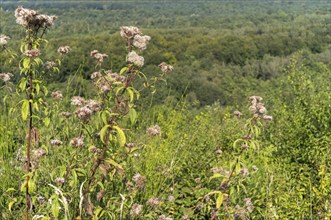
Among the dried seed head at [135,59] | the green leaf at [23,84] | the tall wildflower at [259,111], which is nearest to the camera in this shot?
the dried seed head at [135,59]

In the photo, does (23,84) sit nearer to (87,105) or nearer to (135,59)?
(87,105)

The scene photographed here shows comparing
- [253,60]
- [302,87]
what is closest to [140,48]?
[302,87]

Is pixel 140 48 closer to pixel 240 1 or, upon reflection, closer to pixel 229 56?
pixel 229 56

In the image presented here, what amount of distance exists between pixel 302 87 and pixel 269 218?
196 inches

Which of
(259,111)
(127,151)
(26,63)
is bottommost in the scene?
(127,151)

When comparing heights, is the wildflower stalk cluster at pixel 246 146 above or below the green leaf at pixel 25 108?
below

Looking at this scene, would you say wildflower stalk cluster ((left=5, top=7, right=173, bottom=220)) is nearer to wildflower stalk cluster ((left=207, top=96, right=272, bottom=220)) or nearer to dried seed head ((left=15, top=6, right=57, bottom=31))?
dried seed head ((left=15, top=6, right=57, bottom=31))

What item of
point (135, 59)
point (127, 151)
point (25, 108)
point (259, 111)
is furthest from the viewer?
point (127, 151)

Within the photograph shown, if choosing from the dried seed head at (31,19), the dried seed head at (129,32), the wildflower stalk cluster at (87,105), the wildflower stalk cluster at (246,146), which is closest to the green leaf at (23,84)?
the wildflower stalk cluster at (87,105)

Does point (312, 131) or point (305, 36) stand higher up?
point (312, 131)

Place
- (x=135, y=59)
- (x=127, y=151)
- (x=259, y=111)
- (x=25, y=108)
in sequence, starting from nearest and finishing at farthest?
(x=135, y=59)
(x=25, y=108)
(x=259, y=111)
(x=127, y=151)

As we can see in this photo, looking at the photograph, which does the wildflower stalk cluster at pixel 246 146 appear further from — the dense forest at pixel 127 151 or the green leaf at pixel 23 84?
the green leaf at pixel 23 84

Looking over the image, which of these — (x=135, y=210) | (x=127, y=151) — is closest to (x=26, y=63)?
(x=127, y=151)

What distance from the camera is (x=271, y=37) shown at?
54.4 metres
